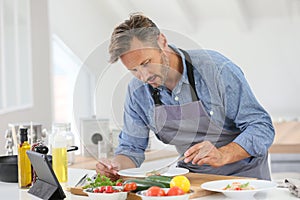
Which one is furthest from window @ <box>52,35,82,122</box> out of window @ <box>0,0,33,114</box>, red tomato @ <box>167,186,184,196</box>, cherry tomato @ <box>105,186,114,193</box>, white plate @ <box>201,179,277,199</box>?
Result: red tomato @ <box>167,186,184,196</box>

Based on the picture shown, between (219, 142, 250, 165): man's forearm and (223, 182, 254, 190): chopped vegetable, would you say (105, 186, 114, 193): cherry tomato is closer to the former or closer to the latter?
(223, 182, 254, 190): chopped vegetable

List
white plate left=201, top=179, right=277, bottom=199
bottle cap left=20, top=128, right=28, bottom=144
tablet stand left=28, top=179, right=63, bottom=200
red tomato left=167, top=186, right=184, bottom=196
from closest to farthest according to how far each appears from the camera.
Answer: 1. red tomato left=167, top=186, right=184, bottom=196
2. white plate left=201, top=179, right=277, bottom=199
3. tablet stand left=28, top=179, right=63, bottom=200
4. bottle cap left=20, top=128, right=28, bottom=144

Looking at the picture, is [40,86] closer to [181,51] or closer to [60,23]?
[60,23]

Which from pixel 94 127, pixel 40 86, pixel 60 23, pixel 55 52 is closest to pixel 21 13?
pixel 40 86

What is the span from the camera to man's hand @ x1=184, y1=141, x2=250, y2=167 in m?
2.27

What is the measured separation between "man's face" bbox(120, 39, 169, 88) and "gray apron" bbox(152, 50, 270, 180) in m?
0.15

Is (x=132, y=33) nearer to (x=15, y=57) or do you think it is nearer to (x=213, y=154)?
(x=213, y=154)

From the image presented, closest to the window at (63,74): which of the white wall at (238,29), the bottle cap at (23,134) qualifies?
the white wall at (238,29)

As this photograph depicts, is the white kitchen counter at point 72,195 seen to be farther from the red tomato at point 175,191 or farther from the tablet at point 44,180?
the red tomato at point 175,191

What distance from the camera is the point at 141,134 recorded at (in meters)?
2.60

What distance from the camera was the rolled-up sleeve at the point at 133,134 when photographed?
8.42ft

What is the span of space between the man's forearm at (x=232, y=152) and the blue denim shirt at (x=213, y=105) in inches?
0.7

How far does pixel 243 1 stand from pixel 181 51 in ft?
14.9

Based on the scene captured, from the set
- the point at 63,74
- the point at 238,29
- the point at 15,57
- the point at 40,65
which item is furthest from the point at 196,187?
the point at 63,74
